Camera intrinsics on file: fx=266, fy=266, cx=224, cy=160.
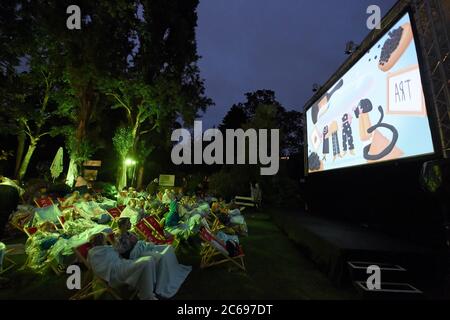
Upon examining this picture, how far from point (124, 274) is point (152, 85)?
16.0 m

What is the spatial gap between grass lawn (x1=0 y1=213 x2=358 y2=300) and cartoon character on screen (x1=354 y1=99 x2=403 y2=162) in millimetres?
2670

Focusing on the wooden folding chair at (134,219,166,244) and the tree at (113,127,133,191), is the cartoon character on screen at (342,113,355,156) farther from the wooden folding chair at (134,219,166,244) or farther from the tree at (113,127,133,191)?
the tree at (113,127,133,191)

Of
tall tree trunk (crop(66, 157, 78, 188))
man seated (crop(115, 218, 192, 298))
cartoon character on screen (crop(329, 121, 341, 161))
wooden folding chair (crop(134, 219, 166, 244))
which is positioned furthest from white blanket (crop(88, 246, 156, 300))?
tall tree trunk (crop(66, 157, 78, 188))

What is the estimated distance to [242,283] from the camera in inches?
182

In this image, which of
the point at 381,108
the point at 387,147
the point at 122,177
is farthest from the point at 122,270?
the point at 122,177

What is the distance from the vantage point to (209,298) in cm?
405

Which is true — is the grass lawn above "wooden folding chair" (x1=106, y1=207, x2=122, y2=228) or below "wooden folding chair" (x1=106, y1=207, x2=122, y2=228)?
below

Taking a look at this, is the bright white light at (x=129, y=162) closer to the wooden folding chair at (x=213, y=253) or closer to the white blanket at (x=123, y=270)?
the wooden folding chair at (x=213, y=253)

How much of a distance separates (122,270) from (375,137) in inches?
214

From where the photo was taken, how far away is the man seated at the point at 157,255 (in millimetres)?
3871

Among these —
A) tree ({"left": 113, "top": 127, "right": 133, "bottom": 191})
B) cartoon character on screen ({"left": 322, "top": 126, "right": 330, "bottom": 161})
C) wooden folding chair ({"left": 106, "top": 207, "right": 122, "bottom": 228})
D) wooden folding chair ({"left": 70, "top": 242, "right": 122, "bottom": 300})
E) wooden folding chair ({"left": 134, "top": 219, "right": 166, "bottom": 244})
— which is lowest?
wooden folding chair ({"left": 70, "top": 242, "right": 122, "bottom": 300})

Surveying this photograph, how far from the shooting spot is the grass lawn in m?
4.09

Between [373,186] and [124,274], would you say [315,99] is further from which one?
[124,274]
